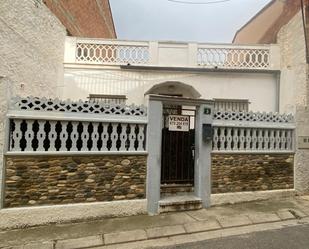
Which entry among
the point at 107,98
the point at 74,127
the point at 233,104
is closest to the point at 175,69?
the point at 233,104

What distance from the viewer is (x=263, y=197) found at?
20.9 feet

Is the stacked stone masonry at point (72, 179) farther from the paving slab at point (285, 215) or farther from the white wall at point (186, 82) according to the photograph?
the white wall at point (186, 82)

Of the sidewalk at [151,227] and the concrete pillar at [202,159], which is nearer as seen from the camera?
the sidewalk at [151,227]

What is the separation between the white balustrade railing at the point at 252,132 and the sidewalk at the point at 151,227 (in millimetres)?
1280

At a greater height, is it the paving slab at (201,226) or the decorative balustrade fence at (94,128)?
the decorative balustrade fence at (94,128)

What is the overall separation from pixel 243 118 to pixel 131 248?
3.74 m

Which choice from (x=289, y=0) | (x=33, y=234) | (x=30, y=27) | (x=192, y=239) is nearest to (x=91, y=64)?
(x=30, y=27)

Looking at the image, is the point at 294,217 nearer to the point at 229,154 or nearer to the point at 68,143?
the point at 229,154

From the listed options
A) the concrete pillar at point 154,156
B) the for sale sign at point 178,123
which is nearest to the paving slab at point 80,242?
the concrete pillar at point 154,156

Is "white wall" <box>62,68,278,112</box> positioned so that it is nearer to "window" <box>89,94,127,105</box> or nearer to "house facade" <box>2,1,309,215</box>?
"window" <box>89,94,127,105</box>

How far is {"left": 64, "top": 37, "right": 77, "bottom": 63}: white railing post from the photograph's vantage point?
31.6 feet

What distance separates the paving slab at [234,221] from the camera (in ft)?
16.5

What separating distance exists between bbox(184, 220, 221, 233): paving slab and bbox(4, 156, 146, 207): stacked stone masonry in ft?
3.57

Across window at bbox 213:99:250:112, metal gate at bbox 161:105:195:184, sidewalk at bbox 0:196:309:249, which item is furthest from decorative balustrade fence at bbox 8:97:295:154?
window at bbox 213:99:250:112
